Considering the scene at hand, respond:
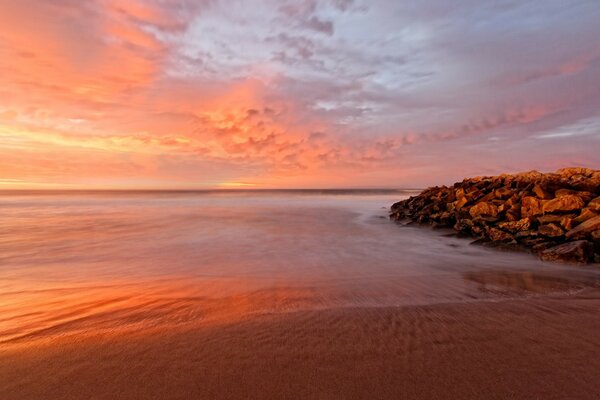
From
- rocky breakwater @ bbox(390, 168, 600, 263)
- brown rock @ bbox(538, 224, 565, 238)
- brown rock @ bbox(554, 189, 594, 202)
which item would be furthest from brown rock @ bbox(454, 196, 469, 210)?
brown rock @ bbox(538, 224, 565, 238)

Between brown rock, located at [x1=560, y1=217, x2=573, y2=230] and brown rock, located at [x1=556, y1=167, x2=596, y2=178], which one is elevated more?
brown rock, located at [x1=556, y1=167, x2=596, y2=178]

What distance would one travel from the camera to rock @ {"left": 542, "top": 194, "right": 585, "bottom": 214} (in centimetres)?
1077

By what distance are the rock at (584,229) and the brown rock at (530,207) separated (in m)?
1.97

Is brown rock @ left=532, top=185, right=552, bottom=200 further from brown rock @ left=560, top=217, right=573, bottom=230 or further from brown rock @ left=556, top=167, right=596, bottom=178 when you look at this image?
brown rock @ left=556, top=167, right=596, bottom=178

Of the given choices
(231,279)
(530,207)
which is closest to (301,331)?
(231,279)

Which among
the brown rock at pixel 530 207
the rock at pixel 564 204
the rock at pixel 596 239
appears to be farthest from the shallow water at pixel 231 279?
the rock at pixel 564 204

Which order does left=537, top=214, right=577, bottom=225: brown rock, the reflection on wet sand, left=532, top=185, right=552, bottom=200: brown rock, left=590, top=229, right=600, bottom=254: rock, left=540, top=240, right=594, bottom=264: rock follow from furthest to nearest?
left=532, top=185, right=552, bottom=200: brown rock → left=537, top=214, right=577, bottom=225: brown rock → left=590, top=229, right=600, bottom=254: rock → left=540, top=240, right=594, bottom=264: rock → the reflection on wet sand

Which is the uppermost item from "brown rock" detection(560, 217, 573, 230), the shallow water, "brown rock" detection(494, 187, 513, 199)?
"brown rock" detection(494, 187, 513, 199)

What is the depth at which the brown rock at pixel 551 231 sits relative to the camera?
10.1 meters

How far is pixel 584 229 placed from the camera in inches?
365

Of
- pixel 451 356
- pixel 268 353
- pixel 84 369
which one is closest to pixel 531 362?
pixel 451 356

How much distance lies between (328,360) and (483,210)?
1348 cm

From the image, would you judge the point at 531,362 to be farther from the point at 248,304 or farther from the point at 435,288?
the point at 248,304

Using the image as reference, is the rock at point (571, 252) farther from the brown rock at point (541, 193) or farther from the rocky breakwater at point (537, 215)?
the brown rock at point (541, 193)
